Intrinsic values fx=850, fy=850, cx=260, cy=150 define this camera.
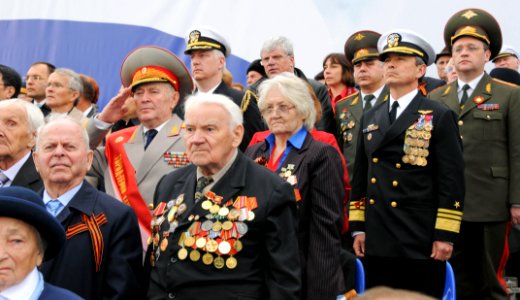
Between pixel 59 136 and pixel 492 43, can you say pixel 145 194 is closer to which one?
pixel 59 136

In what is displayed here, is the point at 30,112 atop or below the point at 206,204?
atop

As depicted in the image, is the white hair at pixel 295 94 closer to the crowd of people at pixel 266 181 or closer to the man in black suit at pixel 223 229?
the crowd of people at pixel 266 181

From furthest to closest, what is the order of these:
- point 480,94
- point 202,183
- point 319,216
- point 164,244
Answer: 1. point 480,94
2. point 319,216
3. point 202,183
4. point 164,244

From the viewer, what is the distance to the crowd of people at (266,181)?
4465mm

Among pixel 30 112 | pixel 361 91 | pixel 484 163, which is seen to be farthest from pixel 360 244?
pixel 30 112

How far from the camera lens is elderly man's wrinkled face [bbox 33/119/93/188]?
16.2ft

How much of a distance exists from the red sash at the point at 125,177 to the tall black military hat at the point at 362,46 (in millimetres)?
2614

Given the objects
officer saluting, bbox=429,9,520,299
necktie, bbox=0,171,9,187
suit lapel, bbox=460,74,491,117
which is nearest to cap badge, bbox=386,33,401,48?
officer saluting, bbox=429,9,520,299

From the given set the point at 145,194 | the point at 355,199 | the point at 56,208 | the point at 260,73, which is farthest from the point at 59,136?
the point at 260,73

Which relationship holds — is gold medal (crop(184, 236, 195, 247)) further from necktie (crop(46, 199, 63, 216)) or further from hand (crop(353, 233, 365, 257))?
hand (crop(353, 233, 365, 257))

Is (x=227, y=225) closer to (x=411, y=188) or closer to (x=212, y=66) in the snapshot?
(x=411, y=188)

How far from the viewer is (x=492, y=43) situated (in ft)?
22.6

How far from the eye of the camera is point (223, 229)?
449 cm

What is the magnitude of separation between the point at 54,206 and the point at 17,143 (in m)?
1.19
